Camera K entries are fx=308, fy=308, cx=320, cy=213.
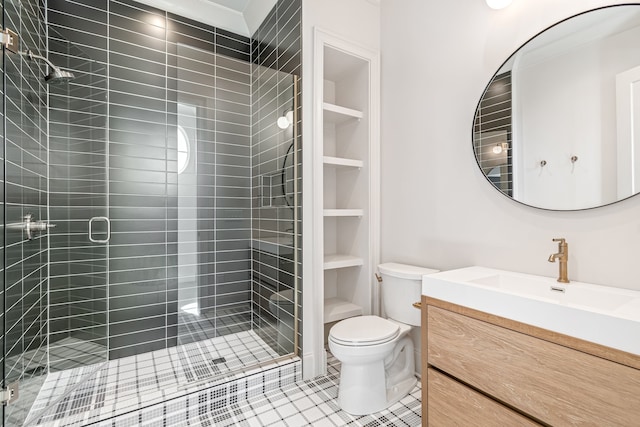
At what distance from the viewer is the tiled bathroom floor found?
1585 mm

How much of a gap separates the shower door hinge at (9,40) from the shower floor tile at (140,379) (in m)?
1.68

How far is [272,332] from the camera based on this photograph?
2.20 m

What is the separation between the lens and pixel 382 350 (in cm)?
169

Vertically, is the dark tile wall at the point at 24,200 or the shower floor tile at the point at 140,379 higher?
the dark tile wall at the point at 24,200

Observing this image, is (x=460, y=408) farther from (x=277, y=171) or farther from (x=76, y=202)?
(x=76, y=202)

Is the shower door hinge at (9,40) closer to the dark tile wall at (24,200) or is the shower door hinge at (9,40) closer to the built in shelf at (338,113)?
the dark tile wall at (24,200)

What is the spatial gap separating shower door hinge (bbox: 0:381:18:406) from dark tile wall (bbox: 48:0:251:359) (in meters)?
0.57

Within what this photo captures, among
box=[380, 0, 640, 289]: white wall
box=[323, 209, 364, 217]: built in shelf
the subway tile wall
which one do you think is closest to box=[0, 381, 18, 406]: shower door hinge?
the subway tile wall

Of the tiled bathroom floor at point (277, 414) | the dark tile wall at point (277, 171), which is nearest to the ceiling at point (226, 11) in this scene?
the dark tile wall at point (277, 171)

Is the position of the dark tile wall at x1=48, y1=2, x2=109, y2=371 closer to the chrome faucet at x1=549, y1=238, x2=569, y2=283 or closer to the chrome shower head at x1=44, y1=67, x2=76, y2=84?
the chrome shower head at x1=44, y1=67, x2=76, y2=84

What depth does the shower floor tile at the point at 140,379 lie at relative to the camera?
5.06ft

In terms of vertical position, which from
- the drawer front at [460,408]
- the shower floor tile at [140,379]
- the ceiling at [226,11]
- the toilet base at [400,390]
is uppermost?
the ceiling at [226,11]

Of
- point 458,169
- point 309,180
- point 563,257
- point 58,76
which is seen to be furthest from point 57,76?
point 563,257

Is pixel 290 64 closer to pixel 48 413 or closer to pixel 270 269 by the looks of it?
pixel 270 269
